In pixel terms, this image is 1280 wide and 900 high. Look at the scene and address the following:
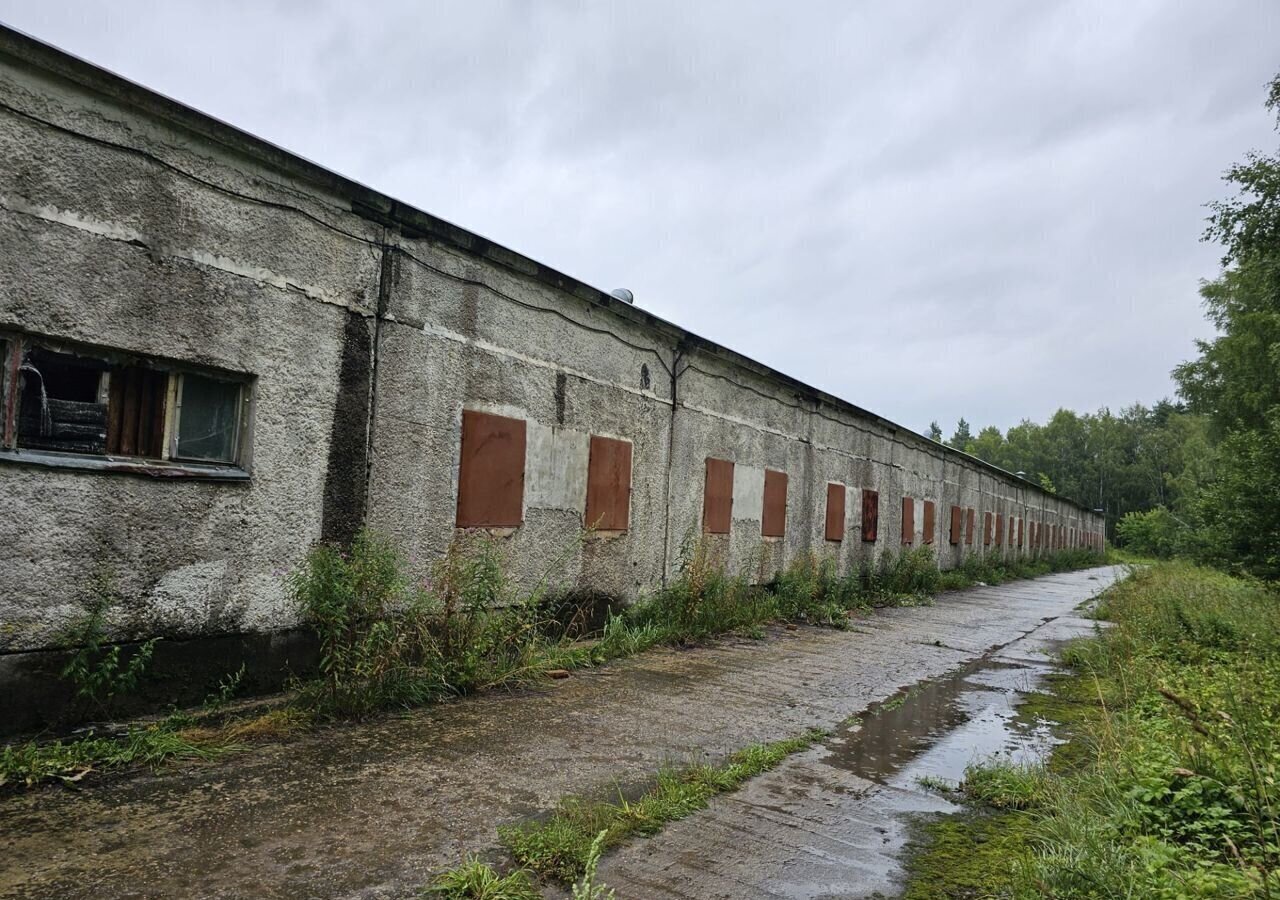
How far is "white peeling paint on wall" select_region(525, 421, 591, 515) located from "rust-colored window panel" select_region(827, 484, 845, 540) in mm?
6403

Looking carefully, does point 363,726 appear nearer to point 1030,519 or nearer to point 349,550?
point 349,550

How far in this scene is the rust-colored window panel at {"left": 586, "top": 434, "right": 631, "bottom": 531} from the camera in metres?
7.43

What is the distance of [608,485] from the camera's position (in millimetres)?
7660

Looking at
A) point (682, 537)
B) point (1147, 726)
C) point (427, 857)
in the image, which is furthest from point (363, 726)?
point (682, 537)

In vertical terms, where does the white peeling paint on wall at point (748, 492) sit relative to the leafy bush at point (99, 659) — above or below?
above

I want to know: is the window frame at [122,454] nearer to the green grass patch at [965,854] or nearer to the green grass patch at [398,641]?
the green grass patch at [398,641]

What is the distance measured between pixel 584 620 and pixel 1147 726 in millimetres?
4444

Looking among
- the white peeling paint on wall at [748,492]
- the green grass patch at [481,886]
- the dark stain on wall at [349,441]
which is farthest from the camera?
the white peeling paint on wall at [748,492]

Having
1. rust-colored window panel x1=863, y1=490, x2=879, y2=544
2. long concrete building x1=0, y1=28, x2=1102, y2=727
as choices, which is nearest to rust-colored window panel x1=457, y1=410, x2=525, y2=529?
long concrete building x1=0, y1=28, x2=1102, y2=727

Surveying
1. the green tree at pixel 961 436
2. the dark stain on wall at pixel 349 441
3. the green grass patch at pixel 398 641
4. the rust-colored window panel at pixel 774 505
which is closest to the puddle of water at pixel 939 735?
the green grass patch at pixel 398 641

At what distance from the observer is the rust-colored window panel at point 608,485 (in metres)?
7.43

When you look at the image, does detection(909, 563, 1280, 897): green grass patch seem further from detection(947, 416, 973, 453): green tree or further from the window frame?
detection(947, 416, 973, 453): green tree

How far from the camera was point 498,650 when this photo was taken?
573 cm

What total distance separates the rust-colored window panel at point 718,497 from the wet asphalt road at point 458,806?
3.89 meters
